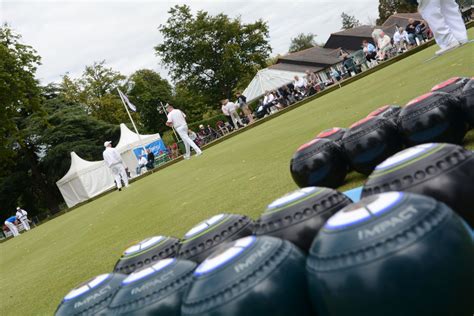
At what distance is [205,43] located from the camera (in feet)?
212

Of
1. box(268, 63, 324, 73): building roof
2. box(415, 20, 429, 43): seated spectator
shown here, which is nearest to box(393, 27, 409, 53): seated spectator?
box(415, 20, 429, 43): seated spectator

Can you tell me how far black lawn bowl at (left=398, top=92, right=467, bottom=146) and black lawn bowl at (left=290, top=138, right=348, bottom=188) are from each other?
2.23 ft

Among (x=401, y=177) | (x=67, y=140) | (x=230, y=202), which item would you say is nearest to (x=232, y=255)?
(x=401, y=177)

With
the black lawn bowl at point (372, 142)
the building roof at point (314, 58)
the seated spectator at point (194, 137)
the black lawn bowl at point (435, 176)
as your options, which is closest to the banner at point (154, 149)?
the seated spectator at point (194, 137)

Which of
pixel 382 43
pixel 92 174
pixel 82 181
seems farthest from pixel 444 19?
pixel 92 174

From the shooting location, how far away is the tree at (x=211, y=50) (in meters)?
65.2

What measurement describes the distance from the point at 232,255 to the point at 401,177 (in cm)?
102

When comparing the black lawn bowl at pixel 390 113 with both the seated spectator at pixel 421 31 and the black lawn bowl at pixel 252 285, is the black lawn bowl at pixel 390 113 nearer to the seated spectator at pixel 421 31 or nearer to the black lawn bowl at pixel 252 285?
the black lawn bowl at pixel 252 285

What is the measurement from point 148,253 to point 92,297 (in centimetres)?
54

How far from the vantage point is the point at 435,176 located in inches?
97.0

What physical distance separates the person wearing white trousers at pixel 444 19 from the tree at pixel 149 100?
58237 mm

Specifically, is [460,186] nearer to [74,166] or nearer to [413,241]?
[413,241]

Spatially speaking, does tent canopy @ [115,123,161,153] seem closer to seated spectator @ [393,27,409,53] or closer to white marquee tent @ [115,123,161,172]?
white marquee tent @ [115,123,161,172]

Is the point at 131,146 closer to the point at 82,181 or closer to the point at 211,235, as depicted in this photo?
the point at 82,181
